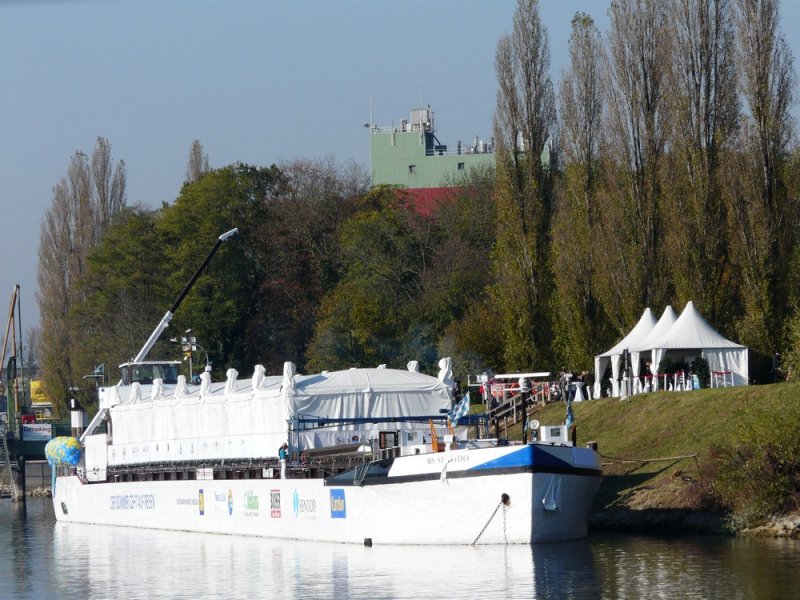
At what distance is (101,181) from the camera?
109m

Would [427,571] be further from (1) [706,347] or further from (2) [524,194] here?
(2) [524,194]

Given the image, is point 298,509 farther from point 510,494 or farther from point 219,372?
point 219,372

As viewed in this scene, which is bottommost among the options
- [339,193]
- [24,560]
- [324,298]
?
[24,560]

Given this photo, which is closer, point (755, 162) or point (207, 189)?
point (755, 162)

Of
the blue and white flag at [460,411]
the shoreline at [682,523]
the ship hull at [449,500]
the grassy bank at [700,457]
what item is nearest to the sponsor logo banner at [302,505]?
the ship hull at [449,500]

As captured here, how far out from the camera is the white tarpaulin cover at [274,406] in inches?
1799

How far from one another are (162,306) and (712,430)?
56.8m

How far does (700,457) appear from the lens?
43500 millimetres

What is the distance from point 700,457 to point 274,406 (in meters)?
13.3

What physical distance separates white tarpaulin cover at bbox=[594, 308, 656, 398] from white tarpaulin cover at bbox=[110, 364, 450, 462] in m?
12.1

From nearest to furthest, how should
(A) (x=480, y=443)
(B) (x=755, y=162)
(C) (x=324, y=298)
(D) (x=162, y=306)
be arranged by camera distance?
(A) (x=480, y=443), (B) (x=755, y=162), (C) (x=324, y=298), (D) (x=162, y=306)

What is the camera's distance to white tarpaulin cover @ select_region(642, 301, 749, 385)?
54219 mm

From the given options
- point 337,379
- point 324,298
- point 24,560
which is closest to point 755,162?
point 337,379

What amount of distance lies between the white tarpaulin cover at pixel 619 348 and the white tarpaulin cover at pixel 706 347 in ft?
6.00
